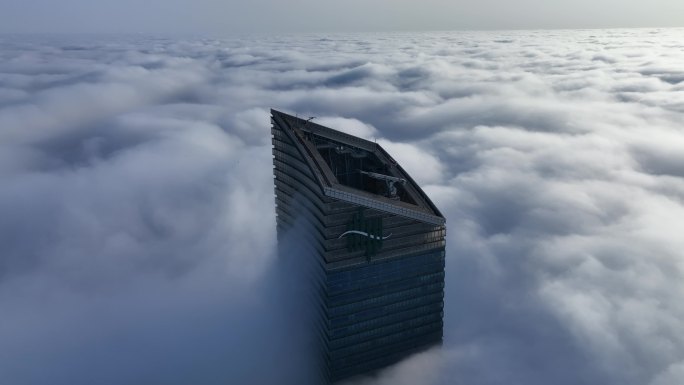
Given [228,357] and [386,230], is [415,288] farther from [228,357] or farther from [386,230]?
[228,357]

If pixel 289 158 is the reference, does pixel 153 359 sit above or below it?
below

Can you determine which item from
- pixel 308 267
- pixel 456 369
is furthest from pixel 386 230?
pixel 456 369

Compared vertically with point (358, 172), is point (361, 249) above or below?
below

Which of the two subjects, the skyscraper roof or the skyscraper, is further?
the skyscraper

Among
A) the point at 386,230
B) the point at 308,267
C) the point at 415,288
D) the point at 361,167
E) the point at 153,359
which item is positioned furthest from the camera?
the point at 153,359

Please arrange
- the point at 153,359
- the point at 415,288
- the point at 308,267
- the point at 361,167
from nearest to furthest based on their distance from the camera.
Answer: the point at 415,288
the point at 308,267
the point at 361,167
the point at 153,359

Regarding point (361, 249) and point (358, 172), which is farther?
point (358, 172)

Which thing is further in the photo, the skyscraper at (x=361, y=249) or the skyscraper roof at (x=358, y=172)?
the skyscraper at (x=361, y=249)

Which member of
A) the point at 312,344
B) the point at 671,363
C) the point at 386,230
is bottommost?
the point at 671,363
